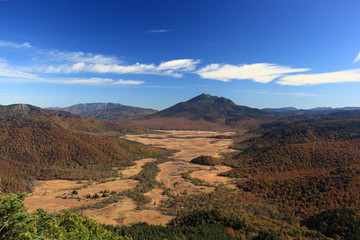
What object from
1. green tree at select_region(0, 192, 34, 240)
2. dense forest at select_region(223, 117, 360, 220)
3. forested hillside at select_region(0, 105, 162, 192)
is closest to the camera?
green tree at select_region(0, 192, 34, 240)

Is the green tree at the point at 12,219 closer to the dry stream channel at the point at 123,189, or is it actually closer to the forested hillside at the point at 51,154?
the dry stream channel at the point at 123,189

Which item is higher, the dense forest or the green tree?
the green tree

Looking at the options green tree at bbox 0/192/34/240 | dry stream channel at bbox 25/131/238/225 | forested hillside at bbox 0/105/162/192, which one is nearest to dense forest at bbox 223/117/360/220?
dry stream channel at bbox 25/131/238/225

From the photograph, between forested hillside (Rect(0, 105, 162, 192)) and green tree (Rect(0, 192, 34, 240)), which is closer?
green tree (Rect(0, 192, 34, 240))

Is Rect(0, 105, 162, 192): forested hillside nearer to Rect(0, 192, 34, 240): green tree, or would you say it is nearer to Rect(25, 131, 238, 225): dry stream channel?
Rect(25, 131, 238, 225): dry stream channel

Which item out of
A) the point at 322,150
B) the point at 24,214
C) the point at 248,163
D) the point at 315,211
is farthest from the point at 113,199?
the point at 322,150

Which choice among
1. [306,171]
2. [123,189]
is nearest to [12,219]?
[123,189]

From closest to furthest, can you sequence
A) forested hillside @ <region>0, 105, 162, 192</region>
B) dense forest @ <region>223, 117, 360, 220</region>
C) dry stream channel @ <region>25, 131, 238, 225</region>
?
dry stream channel @ <region>25, 131, 238, 225</region>, dense forest @ <region>223, 117, 360, 220</region>, forested hillside @ <region>0, 105, 162, 192</region>

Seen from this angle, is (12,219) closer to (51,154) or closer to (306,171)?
(306,171)

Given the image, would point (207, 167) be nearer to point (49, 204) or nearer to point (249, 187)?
point (249, 187)

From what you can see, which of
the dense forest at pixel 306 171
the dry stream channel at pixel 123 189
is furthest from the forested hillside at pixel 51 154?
the dense forest at pixel 306 171

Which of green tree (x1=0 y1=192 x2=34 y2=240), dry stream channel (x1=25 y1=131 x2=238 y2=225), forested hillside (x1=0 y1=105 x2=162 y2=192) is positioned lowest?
dry stream channel (x1=25 y1=131 x2=238 y2=225)
